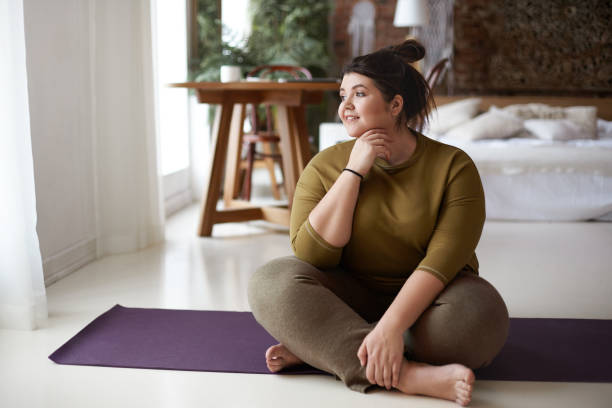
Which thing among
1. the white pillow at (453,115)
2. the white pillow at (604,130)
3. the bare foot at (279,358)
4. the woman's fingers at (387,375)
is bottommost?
the bare foot at (279,358)

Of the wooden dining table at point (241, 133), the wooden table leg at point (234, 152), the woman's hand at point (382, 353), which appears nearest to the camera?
the woman's hand at point (382, 353)

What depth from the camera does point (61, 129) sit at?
9.00 ft

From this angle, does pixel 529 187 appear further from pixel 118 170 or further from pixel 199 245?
pixel 118 170

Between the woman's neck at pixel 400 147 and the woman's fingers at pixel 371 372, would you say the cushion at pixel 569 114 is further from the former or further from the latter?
the woman's fingers at pixel 371 372

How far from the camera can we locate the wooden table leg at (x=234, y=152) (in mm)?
3701

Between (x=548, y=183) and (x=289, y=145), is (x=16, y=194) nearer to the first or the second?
(x=289, y=145)

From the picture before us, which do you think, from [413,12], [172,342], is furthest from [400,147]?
[413,12]

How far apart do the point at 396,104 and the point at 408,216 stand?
288 mm

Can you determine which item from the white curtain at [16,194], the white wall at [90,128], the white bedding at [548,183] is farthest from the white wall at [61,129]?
the white bedding at [548,183]

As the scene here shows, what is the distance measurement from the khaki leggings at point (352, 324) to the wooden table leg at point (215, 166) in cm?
182

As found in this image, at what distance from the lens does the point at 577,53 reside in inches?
248

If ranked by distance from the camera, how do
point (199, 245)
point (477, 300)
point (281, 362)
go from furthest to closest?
point (199, 245), point (281, 362), point (477, 300)

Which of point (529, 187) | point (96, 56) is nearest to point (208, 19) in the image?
point (96, 56)

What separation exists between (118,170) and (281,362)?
66.6 inches
